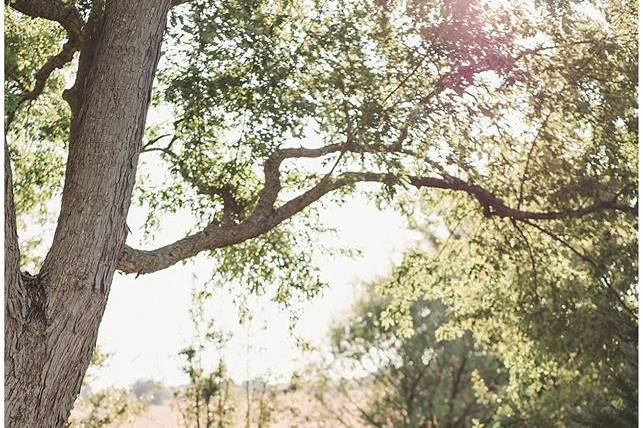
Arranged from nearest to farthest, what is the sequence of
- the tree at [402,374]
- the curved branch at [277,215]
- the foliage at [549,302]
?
the curved branch at [277,215]
the foliage at [549,302]
the tree at [402,374]

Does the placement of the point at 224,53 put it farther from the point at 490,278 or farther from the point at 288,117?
the point at 490,278

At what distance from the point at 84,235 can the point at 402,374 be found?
416 inches

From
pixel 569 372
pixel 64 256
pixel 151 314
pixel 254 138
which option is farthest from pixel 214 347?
pixel 64 256

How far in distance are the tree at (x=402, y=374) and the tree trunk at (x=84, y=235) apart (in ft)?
31.6

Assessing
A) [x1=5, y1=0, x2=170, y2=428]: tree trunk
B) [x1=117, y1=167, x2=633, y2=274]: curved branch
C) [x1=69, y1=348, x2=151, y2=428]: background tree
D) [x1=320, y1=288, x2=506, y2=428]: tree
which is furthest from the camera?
[x1=320, y1=288, x2=506, y2=428]: tree

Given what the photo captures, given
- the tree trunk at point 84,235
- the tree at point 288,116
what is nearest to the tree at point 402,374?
the tree at point 288,116

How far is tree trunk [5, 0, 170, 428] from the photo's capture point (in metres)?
3.94

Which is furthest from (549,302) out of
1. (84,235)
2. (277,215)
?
(84,235)

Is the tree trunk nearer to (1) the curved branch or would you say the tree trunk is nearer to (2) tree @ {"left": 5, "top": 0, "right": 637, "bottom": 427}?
(2) tree @ {"left": 5, "top": 0, "right": 637, "bottom": 427}

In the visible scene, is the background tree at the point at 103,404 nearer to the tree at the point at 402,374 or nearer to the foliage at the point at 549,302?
the foliage at the point at 549,302

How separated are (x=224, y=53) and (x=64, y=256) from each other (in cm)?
230

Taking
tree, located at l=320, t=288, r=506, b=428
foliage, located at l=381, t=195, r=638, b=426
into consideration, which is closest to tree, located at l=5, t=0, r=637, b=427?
foliage, located at l=381, t=195, r=638, b=426

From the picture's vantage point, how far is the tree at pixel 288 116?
453 centimetres

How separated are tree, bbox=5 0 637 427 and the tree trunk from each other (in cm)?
1
